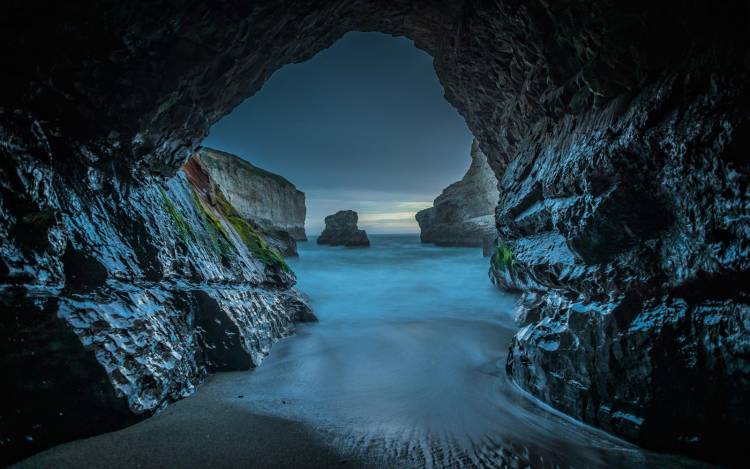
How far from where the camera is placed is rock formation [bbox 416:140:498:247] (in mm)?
36375

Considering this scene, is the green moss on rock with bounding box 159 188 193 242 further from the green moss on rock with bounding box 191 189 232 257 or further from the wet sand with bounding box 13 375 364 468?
the wet sand with bounding box 13 375 364 468

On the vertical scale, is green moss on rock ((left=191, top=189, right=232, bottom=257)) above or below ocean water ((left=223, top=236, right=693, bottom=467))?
above

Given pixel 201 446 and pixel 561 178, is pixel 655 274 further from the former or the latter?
pixel 201 446

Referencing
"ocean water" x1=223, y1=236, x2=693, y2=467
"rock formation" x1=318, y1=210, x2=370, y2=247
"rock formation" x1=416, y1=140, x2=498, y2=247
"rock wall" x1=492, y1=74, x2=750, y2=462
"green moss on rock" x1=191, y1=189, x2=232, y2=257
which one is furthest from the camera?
"rock formation" x1=318, y1=210, x2=370, y2=247

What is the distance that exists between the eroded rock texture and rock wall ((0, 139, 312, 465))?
22 mm

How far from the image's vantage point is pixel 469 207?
37.9 meters

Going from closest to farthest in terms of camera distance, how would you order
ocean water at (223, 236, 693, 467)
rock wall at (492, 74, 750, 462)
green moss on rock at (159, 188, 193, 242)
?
1. rock wall at (492, 74, 750, 462)
2. ocean water at (223, 236, 693, 467)
3. green moss on rock at (159, 188, 193, 242)

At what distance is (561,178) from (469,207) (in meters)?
35.9

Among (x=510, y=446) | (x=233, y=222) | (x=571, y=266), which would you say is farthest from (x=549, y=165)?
(x=233, y=222)

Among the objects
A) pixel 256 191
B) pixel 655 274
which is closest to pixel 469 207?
pixel 256 191

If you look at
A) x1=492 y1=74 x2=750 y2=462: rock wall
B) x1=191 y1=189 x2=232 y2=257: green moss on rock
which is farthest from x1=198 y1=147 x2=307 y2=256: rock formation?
x1=492 y1=74 x2=750 y2=462: rock wall

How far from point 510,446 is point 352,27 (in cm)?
677

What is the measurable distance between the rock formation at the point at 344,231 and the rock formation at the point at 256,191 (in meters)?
5.44

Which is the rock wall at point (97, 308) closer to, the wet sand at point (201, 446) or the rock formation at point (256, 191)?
the wet sand at point (201, 446)
